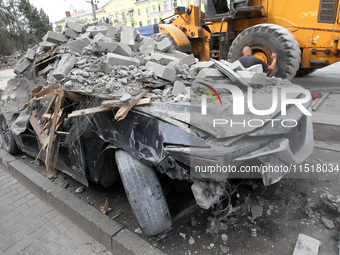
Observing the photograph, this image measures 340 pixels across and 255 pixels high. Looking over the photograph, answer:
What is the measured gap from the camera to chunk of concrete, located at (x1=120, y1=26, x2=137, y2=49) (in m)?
3.56

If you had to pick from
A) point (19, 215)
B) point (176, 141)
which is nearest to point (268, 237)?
point (176, 141)

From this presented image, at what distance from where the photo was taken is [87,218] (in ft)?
8.36

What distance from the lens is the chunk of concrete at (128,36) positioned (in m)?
3.56

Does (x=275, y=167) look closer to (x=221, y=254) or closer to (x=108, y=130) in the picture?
(x=221, y=254)

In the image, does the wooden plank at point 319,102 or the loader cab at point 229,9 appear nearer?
the wooden plank at point 319,102

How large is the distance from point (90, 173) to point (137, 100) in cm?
113

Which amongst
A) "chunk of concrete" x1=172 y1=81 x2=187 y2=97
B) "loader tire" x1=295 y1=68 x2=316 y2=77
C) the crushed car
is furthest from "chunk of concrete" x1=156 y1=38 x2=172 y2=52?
"loader tire" x1=295 y1=68 x2=316 y2=77

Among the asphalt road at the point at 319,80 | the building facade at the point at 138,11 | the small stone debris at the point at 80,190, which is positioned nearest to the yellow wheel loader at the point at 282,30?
the asphalt road at the point at 319,80

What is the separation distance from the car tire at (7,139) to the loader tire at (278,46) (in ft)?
19.1

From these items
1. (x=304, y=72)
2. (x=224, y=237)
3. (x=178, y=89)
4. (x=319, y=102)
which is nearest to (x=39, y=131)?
(x=178, y=89)

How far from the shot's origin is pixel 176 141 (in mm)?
1821

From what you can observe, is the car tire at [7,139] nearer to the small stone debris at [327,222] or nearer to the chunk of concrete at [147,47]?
the chunk of concrete at [147,47]

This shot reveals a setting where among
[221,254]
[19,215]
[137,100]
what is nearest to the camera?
[221,254]

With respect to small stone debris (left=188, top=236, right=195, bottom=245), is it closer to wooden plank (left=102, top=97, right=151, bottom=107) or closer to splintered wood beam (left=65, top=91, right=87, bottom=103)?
wooden plank (left=102, top=97, right=151, bottom=107)
